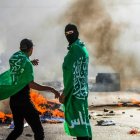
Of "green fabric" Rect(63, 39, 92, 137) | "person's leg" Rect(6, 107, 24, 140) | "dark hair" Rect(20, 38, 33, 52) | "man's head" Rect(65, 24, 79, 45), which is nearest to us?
"green fabric" Rect(63, 39, 92, 137)

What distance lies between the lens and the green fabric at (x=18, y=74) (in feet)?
20.5

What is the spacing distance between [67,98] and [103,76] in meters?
28.1

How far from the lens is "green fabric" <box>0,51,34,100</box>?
20.5 feet

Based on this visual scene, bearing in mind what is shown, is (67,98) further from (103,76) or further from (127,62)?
(127,62)

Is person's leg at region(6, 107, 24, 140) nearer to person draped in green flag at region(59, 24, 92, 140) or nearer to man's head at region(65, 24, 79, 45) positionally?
person draped in green flag at region(59, 24, 92, 140)

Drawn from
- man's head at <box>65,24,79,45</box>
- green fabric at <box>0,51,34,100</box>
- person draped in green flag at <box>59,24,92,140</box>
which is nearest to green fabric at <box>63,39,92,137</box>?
person draped in green flag at <box>59,24,92,140</box>

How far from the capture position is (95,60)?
128ft

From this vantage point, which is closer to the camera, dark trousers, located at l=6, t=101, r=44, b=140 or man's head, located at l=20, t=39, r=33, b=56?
dark trousers, located at l=6, t=101, r=44, b=140

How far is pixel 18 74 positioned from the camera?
6.30 metres

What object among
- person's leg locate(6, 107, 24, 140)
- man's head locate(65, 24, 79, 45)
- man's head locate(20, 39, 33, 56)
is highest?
man's head locate(65, 24, 79, 45)

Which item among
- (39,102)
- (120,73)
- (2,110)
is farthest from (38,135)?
(120,73)

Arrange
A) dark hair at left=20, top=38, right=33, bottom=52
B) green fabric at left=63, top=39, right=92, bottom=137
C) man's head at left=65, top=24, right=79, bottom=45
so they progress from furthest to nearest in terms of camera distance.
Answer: dark hair at left=20, top=38, right=33, bottom=52
man's head at left=65, top=24, right=79, bottom=45
green fabric at left=63, top=39, right=92, bottom=137

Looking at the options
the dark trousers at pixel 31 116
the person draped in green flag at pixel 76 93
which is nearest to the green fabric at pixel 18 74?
the dark trousers at pixel 31 116

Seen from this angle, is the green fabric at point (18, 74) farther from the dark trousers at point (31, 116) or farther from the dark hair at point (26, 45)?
the dark trousers at point (31, 116)
